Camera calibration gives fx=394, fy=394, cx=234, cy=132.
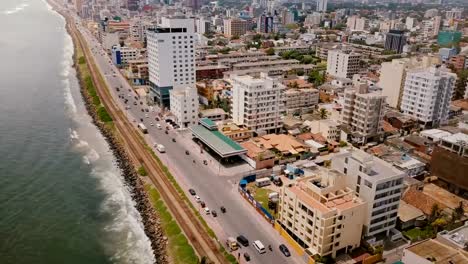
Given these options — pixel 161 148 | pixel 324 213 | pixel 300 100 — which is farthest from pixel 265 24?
pixel 324 213

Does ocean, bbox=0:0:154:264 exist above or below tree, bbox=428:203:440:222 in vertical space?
below

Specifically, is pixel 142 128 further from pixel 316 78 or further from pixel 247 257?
pixel 316 78

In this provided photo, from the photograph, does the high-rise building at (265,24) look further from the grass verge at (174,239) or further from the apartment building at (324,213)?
the apartment building at (324,213)

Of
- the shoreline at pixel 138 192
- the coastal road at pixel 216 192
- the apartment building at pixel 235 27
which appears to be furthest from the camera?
the apartment building at pixel 235 27

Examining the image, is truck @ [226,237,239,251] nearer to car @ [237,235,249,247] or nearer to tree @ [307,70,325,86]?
car @ [237,235,249,247]

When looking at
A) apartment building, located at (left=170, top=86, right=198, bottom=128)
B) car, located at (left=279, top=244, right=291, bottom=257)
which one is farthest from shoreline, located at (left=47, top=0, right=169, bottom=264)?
apartment building, located at (left=170, top=86, right=198, bottom=128)

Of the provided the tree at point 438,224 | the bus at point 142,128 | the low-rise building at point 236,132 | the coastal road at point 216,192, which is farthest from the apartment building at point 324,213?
the bus at point 142,128
